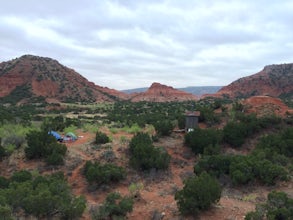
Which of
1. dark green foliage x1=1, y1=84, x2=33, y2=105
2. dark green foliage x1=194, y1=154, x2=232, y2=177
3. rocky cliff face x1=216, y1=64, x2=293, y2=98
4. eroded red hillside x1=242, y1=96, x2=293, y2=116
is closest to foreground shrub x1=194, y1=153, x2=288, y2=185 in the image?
dark green foliage x1=194, y1=154, x2=232, y2=177

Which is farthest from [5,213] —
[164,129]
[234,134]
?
[234,134]

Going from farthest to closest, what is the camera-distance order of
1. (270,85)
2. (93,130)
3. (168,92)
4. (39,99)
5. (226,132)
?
(168,92), (270,85), (39,99), (93,130), (226,132)

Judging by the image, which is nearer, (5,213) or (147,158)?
(5,213)

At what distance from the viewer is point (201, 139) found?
18859 mm

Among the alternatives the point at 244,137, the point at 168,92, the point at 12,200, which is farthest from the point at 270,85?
the point at 12,200

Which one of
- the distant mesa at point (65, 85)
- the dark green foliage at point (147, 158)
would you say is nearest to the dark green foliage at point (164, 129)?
the dark green foliage at point (147, 158)

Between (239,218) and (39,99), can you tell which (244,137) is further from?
(39,99)

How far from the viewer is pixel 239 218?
11078 millimetres

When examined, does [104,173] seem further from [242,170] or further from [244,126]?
[244,126]

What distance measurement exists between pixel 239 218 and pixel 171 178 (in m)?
5.12

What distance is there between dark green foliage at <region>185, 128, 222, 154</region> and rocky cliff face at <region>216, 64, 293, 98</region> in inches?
2935

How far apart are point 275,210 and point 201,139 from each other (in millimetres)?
8428

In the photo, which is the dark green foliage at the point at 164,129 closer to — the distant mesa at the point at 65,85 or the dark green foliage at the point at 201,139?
the dark green foliage at the point at 201,139

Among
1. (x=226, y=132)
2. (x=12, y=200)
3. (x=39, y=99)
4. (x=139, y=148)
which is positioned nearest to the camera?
(x=12, y=200)
